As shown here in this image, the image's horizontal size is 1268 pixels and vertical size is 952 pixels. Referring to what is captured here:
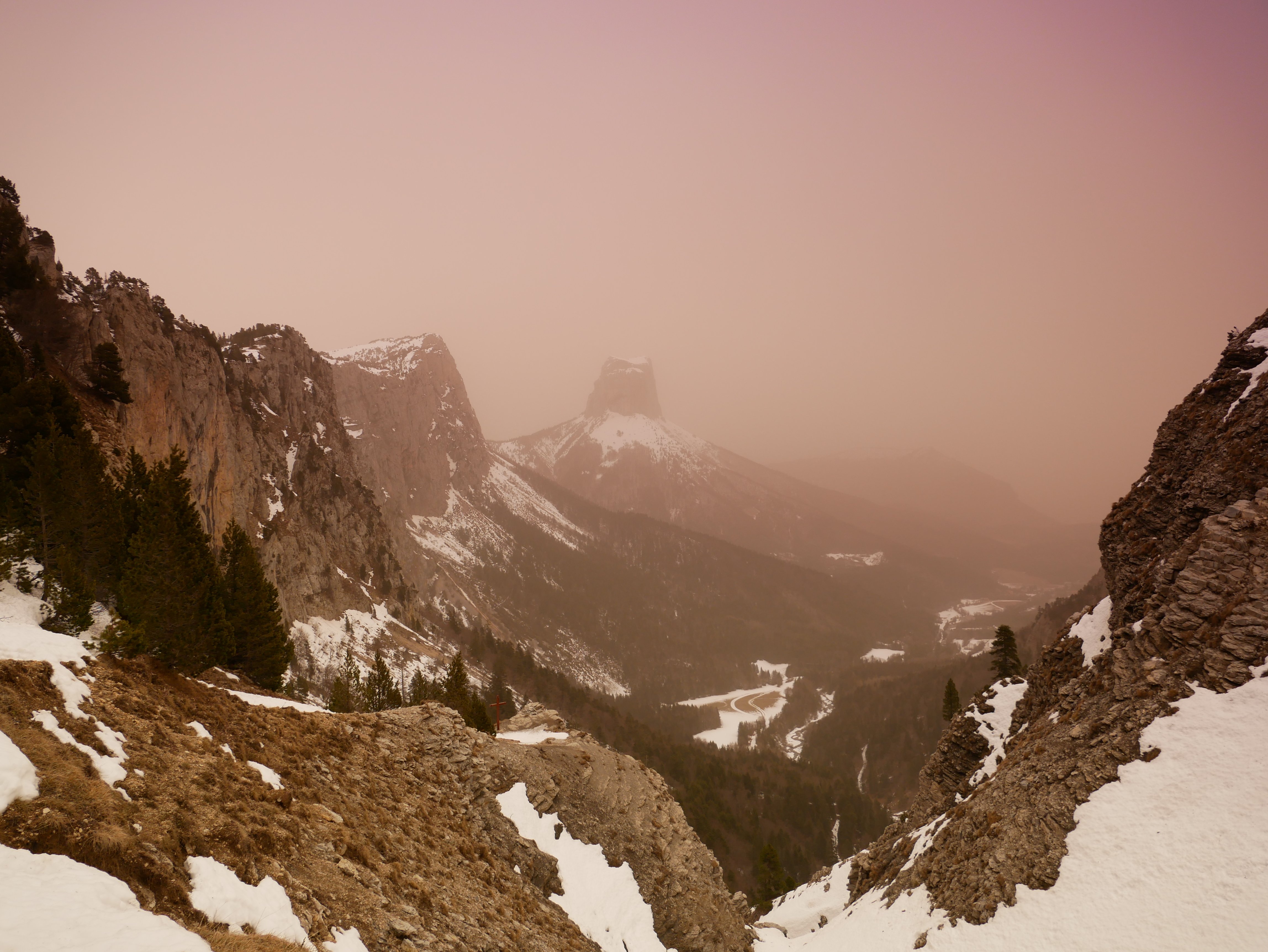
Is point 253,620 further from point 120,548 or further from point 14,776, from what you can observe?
point 14,776

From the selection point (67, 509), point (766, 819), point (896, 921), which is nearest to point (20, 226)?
point (67, 509)

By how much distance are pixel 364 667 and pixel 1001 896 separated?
271ft

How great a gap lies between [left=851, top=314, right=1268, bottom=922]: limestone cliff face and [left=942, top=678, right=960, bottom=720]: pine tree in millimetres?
27014

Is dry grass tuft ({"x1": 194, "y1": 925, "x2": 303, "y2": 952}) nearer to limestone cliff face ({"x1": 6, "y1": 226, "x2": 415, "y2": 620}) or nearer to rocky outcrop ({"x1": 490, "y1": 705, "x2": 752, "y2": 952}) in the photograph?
rocky outcrop ({"x1": 490, "y1": 705, "x2": 752, "y2": 952})

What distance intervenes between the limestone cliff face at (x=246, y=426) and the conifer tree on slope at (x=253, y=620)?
1881 centimetres

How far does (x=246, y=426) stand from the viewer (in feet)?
288

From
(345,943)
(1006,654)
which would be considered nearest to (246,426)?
(345,943)

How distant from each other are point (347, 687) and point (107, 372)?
3421cm

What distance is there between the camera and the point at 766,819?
375ft

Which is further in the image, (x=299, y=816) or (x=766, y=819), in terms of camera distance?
(x=766, y=819)

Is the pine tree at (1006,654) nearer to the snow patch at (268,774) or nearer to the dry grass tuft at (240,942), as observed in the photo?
the snow patch at (268,774)

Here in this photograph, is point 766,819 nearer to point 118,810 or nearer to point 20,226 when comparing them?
point 118,810

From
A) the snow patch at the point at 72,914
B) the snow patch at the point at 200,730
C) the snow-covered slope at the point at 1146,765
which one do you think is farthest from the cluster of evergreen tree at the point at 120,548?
the snow-covered slope at the point at 1146,765

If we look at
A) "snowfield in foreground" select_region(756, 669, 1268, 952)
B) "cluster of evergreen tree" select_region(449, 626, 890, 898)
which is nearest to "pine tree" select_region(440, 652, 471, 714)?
"snowfield in foreground" select_region(756, 669, 1268, 952)
